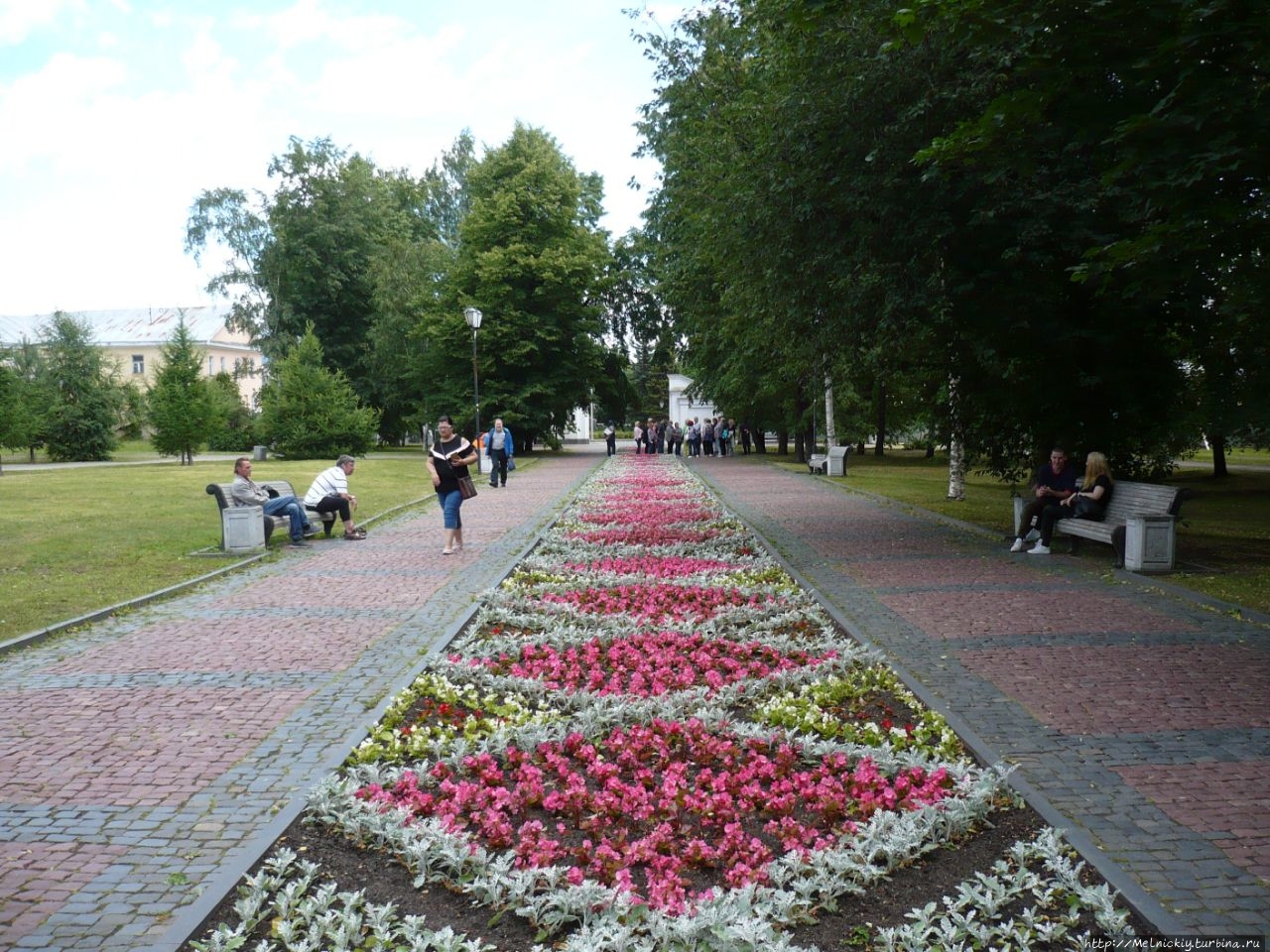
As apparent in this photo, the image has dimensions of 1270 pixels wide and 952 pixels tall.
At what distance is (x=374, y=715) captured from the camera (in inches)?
247

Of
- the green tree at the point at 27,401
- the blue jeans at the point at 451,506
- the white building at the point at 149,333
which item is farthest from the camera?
the white building at the point at 149,333

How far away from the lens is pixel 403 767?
532cm

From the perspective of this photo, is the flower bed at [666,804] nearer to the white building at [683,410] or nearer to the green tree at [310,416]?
the green tree at [310,416]

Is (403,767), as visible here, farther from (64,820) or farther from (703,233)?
(703,233)

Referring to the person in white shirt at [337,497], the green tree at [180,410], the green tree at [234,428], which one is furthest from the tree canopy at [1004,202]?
the green tree at [234,428]

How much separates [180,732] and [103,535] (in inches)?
441

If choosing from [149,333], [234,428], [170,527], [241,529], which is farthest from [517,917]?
[149,333]

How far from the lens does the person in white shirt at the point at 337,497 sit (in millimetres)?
15570

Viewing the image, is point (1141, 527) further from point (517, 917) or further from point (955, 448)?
point (517, 917)

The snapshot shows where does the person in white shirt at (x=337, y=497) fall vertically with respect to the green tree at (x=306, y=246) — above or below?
below

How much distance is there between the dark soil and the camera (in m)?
3.76

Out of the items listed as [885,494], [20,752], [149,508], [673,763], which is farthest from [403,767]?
[885,494]

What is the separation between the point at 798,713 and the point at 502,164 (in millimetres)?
46708

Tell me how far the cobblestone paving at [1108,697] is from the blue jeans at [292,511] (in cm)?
721
